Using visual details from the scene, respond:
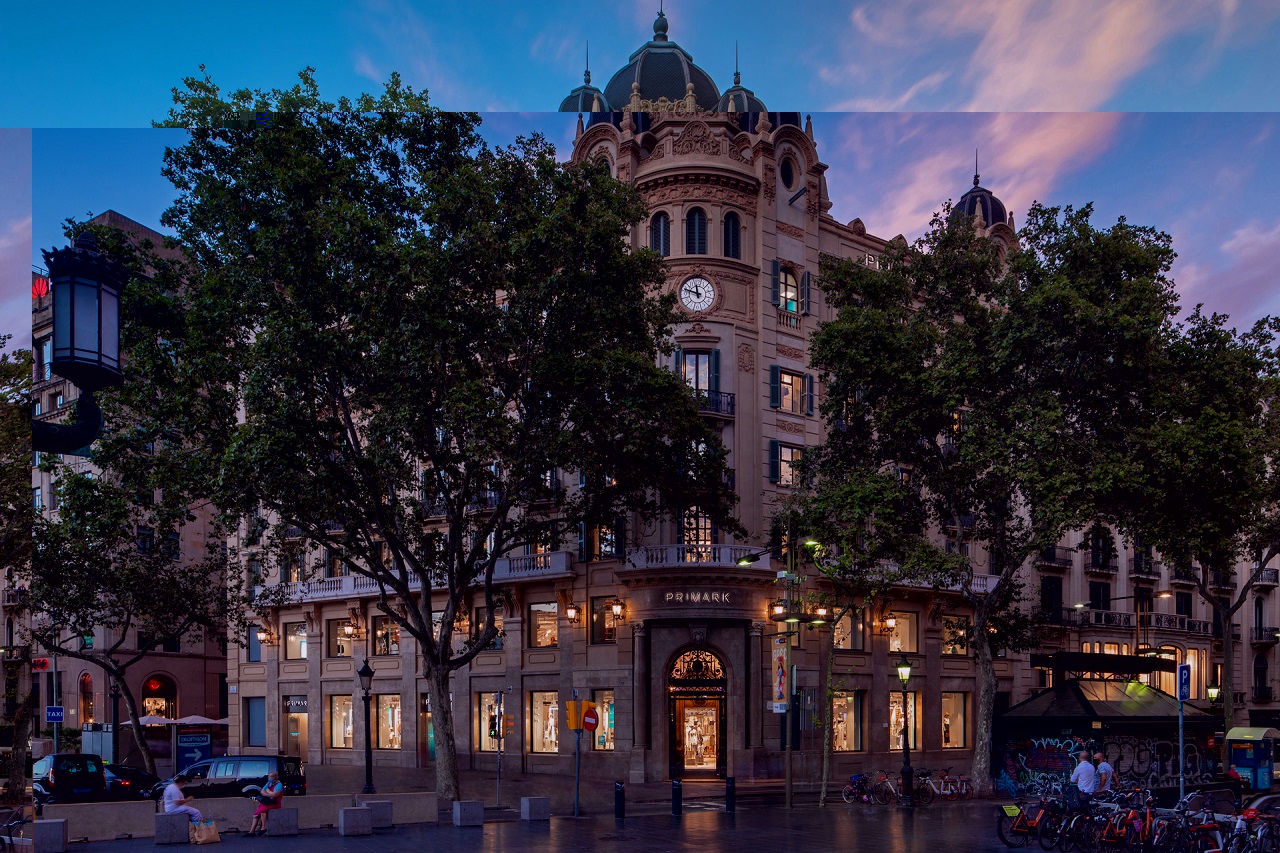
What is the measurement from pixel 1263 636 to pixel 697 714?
39866 mm

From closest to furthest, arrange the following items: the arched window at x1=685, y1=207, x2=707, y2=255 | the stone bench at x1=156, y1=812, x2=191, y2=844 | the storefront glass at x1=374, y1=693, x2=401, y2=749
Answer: the stone bench at x1=156, y1=812, x2=191, y2=844
the arched window at x1=685, y1=207, x2=707, y2=255
the storefront glass at x1=374, y1=693, x2=401, y2=749

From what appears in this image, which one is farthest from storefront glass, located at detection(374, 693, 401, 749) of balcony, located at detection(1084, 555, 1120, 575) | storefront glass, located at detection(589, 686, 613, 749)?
balcony, located at detection(1084, 555, 1120, 575)

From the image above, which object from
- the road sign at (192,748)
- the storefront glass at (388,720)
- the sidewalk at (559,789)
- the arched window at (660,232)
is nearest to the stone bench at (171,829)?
the sidewalk at (559,789)

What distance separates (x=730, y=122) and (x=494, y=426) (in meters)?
17.3

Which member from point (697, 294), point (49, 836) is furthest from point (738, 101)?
point (49, 836)

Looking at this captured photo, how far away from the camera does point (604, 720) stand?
39531 mm

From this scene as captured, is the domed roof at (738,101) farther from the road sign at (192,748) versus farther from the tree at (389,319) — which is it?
the road sign at (192,748)

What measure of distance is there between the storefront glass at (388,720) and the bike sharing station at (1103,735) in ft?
75.2

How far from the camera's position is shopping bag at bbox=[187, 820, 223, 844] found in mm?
22250

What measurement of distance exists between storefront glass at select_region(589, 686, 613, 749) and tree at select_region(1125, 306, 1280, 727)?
1727cm

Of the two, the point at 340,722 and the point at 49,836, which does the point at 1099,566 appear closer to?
the point at 340,722

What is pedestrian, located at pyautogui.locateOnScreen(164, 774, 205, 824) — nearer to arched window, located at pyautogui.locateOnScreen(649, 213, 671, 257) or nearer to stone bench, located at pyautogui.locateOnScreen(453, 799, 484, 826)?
stone bench, located at pyautogui.locateOnScreen(453, 799, 484, 826)

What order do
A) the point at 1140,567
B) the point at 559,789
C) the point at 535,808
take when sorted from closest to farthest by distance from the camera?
the point at 535,808, the point at 559,789, the point at 1140,567

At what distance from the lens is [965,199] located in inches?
2106
